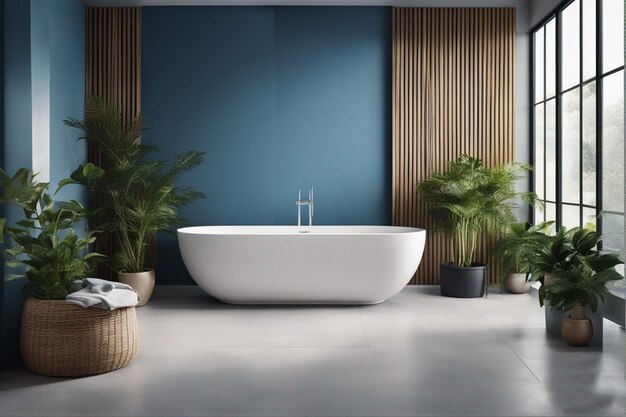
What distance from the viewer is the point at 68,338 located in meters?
3.44

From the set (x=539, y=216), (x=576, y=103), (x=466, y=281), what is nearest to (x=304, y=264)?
(x=466, y=281)

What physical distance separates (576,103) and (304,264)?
2.96 m

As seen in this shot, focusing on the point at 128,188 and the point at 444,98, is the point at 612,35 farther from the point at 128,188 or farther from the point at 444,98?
the point at 128,188

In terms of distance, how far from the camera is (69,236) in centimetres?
364

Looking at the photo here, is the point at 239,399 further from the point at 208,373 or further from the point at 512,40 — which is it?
the point at 512,40

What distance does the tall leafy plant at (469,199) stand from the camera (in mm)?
5781

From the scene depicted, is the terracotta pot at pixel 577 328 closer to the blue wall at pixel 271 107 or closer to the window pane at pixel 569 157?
the window pane at pixel 569 157

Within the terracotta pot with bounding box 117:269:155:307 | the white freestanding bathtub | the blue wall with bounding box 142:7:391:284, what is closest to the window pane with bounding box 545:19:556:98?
the blue wall with bounding box 142:7:391:284

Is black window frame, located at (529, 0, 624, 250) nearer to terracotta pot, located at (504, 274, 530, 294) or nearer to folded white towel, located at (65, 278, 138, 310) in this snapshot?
terracotta pot, located at (504, 274, 530, 294)

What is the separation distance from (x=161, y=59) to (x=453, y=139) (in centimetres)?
310

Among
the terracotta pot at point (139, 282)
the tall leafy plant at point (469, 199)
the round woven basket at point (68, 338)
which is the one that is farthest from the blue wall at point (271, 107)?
the round woven basket at point (68, 338)

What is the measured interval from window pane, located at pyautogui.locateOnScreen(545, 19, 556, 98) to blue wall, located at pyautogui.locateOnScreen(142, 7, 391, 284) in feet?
5.06

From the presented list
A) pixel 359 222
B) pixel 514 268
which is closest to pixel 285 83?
pixel 359 222

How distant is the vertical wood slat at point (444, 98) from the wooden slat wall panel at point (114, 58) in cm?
263
